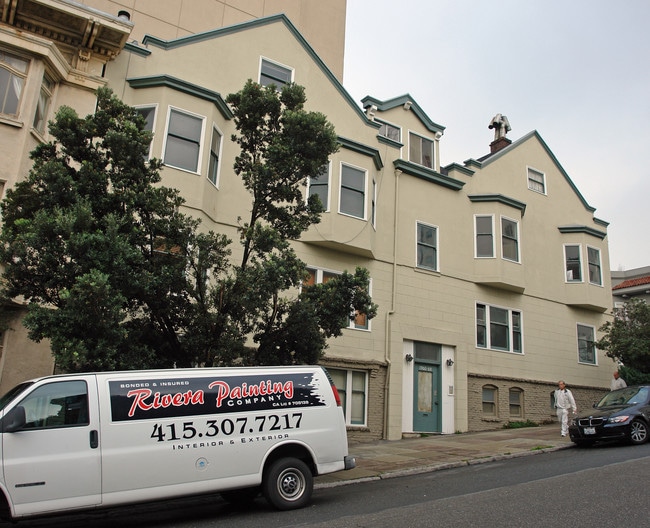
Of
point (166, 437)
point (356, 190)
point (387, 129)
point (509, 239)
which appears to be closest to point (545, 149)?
point (509, 239)

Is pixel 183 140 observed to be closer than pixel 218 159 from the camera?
Yes

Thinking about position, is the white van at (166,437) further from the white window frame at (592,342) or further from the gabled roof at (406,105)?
the white window frame at (592,342)

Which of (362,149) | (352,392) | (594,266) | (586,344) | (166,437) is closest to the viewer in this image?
(166,437)

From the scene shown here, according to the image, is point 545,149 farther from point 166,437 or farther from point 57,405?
point 57,405

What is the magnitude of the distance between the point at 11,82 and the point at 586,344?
2178cm

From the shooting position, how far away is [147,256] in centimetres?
976

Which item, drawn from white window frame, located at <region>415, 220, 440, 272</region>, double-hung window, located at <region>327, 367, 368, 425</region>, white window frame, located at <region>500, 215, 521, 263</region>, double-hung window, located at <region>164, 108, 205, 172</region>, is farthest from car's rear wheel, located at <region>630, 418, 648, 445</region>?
double-hung window, located at <region>164, 108, 205, 172</region>

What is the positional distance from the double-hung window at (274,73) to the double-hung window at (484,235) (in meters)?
8.76

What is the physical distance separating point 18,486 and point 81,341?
2.11 m

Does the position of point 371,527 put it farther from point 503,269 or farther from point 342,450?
point 503,269

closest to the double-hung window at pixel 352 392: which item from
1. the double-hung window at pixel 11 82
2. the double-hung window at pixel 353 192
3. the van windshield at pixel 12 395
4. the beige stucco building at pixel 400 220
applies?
the beige stucco building at pixel 400 220

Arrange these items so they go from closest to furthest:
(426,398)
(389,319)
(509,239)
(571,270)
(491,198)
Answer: (389,319) < (426,398) < (491,198) < (509,239) < (571,270)

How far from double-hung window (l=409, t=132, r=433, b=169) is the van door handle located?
53.7ft

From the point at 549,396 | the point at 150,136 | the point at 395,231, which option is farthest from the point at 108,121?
the point at 549,396
